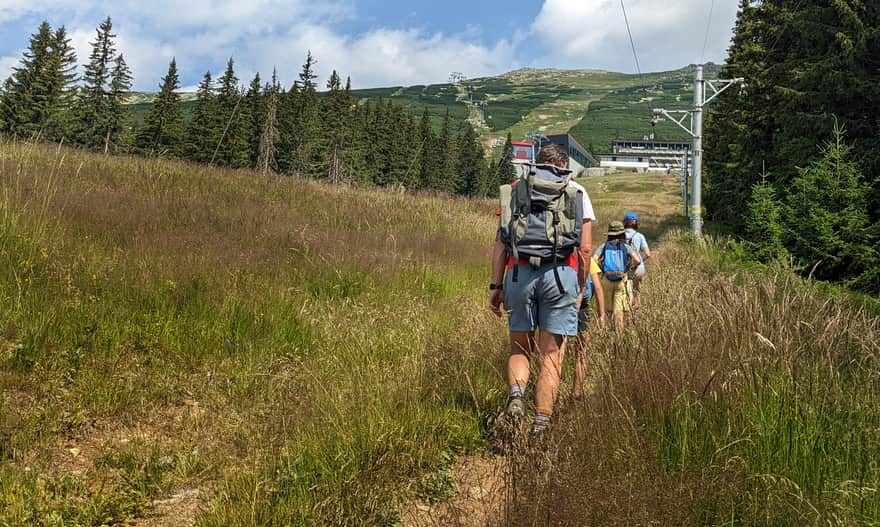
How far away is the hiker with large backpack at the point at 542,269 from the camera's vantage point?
124 inches

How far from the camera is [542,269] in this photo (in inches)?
126

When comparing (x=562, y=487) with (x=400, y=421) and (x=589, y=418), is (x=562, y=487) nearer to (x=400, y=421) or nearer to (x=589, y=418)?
(x=589, y=418)

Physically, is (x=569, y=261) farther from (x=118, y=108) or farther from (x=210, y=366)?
(x=118, y=108)

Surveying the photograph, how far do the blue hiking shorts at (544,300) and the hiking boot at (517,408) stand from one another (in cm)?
43

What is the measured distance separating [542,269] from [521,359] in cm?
59

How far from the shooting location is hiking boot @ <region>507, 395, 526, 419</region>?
303 centimetres

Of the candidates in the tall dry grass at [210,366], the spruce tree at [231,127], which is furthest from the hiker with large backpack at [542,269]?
the spruce tree at [231,127]

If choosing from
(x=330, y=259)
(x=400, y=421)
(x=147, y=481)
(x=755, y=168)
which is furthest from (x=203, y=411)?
(x=755, y=168)

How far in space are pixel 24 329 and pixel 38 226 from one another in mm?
1625

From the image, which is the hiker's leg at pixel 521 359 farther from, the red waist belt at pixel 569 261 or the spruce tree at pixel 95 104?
the spruce tree at pixel 95 104

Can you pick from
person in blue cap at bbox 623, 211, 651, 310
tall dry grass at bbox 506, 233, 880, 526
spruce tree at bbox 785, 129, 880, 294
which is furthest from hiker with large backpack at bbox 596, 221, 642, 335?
spruce tree at bbox 785, 129, 880, 294

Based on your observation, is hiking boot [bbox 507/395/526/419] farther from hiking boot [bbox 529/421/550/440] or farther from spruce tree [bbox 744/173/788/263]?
→ spruce tree [bbox 744/173/788/263]

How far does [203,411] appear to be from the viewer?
→ 331 centimetres

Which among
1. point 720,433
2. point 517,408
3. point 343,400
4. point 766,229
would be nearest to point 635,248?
point 517,408
